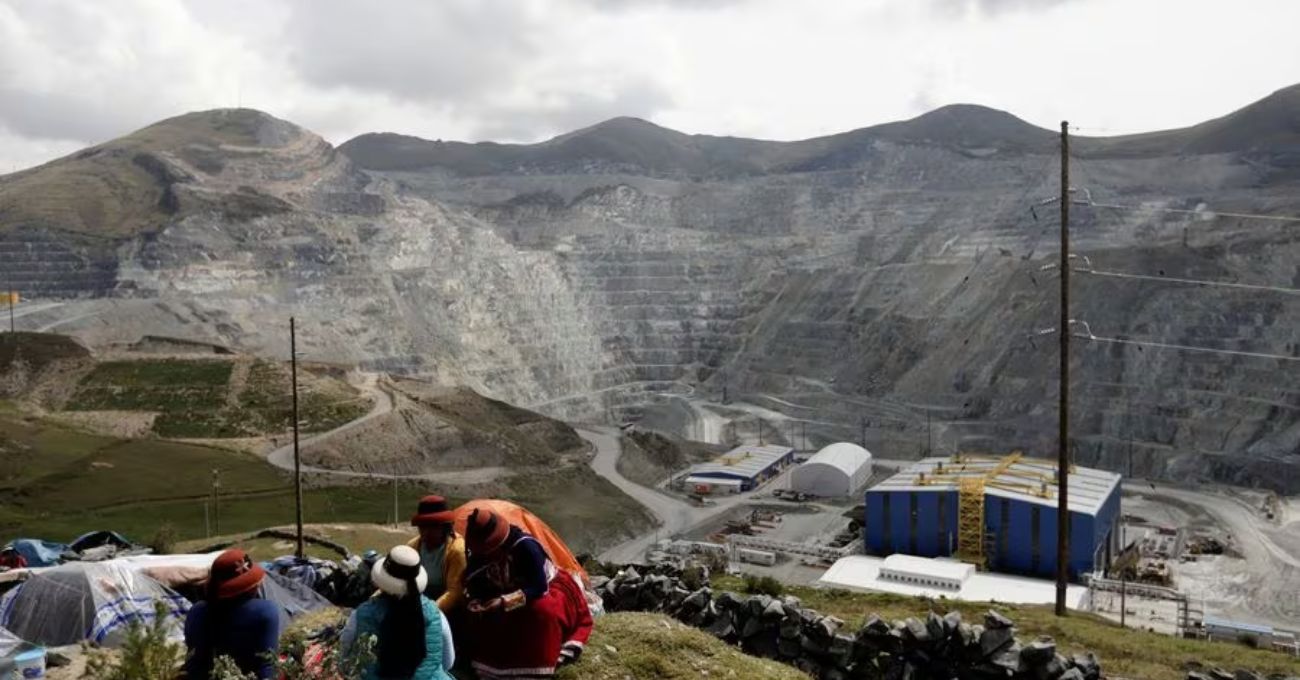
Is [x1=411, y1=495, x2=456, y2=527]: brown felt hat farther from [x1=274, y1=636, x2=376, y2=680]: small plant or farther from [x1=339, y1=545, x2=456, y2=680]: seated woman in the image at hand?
[x1=274, y1=636, x2=376, y2=680]: small plant

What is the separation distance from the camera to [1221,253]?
7288 centimetres

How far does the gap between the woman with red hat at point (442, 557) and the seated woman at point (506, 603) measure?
0.62 ft

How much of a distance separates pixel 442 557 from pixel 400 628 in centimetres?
174

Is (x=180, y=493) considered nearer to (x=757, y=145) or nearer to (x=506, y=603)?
(x=506, y=603)

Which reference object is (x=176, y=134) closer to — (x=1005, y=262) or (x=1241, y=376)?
(x=1005, y=262)

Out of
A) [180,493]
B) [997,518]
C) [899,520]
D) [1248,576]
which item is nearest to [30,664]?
[997,518]

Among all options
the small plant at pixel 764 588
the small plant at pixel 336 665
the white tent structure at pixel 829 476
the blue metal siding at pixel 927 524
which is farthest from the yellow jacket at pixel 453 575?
the white tent structure at pixel 829 476

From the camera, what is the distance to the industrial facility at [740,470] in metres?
61.3

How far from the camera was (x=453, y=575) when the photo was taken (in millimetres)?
8477

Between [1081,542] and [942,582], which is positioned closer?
[942,582]

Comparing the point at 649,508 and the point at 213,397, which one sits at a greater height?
the point at 213,397

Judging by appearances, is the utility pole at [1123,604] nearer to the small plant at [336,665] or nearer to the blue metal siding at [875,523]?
the blue metal siding at [875,523]

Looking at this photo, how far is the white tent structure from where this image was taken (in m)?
60.0

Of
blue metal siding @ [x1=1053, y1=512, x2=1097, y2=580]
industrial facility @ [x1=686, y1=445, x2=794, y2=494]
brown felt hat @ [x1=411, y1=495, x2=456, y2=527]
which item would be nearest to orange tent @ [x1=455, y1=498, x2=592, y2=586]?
brown felt hat @ [x1=411, y1=495, x2=456, y2=527]
